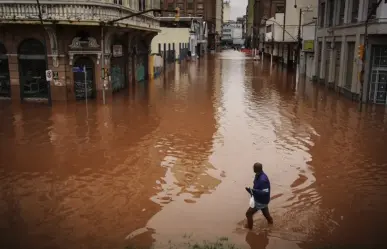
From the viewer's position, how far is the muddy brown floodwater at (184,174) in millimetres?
8844

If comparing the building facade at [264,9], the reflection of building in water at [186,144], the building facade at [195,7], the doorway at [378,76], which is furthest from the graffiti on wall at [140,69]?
the building facade at [264,9]

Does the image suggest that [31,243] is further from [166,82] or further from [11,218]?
[166,82]

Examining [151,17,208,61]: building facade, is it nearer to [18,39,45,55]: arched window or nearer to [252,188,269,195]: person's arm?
[18,39,45,55]: arched window

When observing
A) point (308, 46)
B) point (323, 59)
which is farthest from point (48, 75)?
point (308, 46)

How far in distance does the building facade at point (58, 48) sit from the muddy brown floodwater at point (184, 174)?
1979 mm

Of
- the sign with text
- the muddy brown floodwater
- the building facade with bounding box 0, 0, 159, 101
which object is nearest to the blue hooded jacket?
the muddy brown floodwater

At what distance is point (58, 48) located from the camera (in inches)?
943

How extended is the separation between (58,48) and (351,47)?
20060mm

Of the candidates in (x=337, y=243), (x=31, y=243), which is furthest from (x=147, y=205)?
(x=337, y=243)

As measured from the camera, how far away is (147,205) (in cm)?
1025

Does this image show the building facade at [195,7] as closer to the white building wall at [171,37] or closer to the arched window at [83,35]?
the white building wall at [171,37]

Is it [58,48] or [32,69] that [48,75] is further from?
[32,69]

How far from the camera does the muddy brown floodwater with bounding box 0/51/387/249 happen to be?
348 inches

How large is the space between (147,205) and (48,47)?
17.2 m
